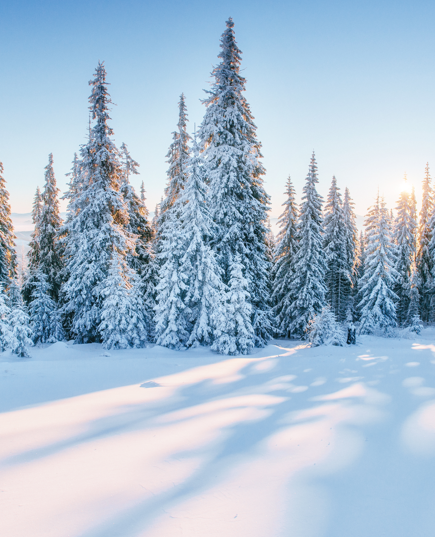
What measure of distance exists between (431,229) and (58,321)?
116 ft

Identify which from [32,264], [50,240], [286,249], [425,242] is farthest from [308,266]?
[32,264]

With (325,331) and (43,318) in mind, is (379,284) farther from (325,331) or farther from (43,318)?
(43,318)

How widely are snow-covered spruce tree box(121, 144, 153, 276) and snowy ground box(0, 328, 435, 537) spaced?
46.5ft

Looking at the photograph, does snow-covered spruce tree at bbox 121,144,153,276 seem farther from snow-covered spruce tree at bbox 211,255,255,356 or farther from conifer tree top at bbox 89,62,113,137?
snow-covered spruce tree at bbox 211,255,255,356

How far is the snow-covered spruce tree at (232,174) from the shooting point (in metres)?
15.8

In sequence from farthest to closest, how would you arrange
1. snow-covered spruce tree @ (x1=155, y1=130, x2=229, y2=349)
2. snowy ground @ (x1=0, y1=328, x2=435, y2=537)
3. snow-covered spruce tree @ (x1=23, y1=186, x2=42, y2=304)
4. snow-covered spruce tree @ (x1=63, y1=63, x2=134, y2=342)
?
1. snow-covered spruce tree @ (x1=23, y1=186, x2=42, y2=304)
2. snow-covered spruce tree @ (x1=63, y1=63, x2=134, y2=342)
3. snow-covered spruce tree @ (x1=155, y1=130, x2=229, y2=349)
4. snowy ground @ (x1=0, y1=328, x2=435, y2=537)

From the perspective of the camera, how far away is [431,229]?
31531 millimetres

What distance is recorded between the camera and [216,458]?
12.3ft

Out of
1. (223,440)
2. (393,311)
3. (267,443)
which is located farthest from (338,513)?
(393,311)

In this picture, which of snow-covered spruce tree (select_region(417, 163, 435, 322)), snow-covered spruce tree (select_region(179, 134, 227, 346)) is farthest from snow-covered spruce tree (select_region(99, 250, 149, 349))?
snow-covered spruce tree (select_region(417, 163, 435, 322))

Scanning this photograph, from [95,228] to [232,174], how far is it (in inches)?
316

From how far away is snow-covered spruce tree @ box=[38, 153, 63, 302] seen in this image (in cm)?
2262

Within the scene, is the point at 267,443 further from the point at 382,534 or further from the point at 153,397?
the point at 153,397

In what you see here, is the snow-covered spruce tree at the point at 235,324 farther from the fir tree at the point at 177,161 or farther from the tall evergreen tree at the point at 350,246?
the tall evergreen tree at the point at 350,246
